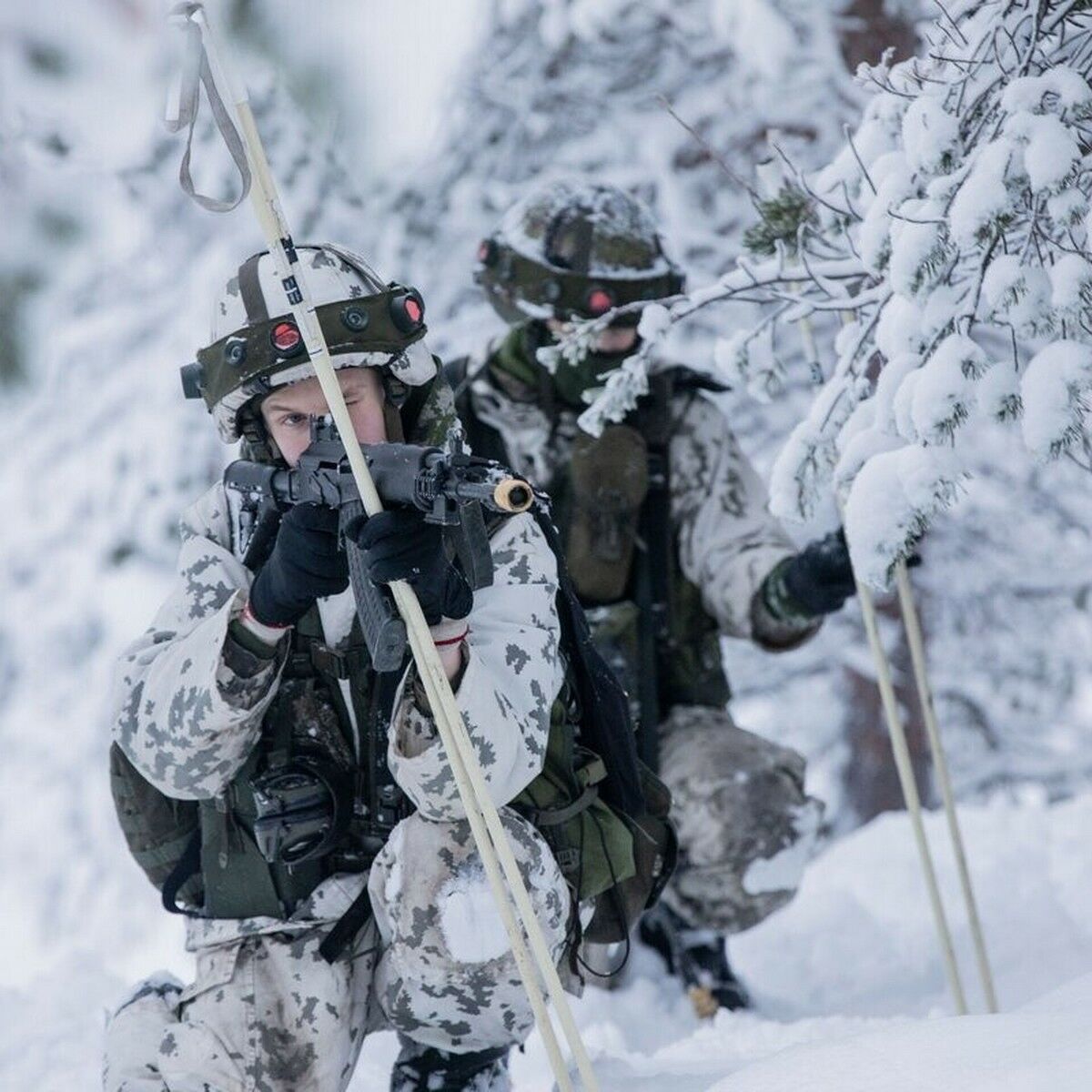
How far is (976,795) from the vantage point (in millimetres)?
10688

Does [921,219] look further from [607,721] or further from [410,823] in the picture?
[410,823]

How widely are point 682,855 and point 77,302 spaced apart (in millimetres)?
6584

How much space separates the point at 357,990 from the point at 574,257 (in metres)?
2.53

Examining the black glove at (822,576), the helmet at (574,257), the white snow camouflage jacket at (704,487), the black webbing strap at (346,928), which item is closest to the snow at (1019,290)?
the black webbing strap at (346,928)

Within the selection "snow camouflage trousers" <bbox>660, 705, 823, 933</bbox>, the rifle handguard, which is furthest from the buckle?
"snow camouflage trousers" <bbox>660, 705, 823, 933</bbox>

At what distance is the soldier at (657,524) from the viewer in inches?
191

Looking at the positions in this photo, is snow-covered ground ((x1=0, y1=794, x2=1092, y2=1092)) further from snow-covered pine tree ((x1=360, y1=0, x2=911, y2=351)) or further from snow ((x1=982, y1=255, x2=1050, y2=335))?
snow-covered pine tree ((x1=360, y1=0, x2=911, y2=351))

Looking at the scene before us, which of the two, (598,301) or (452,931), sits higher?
(598,301)

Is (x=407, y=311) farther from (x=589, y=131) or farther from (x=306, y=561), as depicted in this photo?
(x=589, y=131)

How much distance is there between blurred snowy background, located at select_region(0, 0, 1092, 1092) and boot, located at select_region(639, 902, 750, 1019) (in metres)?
3.83

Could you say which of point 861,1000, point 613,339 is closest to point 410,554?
point 613,339

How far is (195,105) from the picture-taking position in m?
2.71

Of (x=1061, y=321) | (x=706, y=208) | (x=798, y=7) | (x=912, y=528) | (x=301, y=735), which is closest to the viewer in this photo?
(x=1061, y=321)

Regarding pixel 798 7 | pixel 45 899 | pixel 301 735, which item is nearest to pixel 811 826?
pixel 301 735
